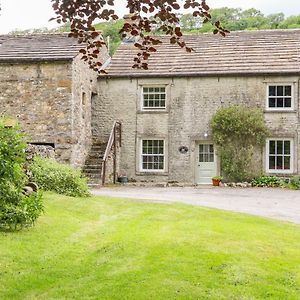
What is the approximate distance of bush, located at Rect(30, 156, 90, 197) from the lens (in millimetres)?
19078

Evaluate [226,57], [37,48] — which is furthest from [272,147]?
[37,48]

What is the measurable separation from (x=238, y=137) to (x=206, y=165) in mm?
2262

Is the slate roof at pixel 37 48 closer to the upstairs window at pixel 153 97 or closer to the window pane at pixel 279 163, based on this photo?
the upstairs window at pixel 153 97

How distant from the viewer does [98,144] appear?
98.6 ft

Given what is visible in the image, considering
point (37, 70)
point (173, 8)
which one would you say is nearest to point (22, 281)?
point (173, 8)

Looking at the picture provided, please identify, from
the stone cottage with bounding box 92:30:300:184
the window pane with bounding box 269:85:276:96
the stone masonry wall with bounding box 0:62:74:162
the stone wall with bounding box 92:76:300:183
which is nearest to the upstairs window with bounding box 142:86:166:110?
the stone cottage with bounding box 92:30:300:184

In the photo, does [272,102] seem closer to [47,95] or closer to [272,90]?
[272,90]

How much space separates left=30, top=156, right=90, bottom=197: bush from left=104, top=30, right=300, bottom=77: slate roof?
11.4 meters

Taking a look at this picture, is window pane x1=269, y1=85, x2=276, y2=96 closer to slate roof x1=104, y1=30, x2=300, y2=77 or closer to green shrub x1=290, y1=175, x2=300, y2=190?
slate roof x1=104, y1=30, x2=300, y2=77

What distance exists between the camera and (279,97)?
28719 millimetres

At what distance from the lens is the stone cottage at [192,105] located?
93.9 feet

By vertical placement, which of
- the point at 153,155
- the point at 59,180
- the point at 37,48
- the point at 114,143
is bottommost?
the point at 59,180

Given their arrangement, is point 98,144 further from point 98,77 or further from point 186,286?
point 186,286

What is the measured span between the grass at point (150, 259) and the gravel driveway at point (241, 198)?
292 centimetres
